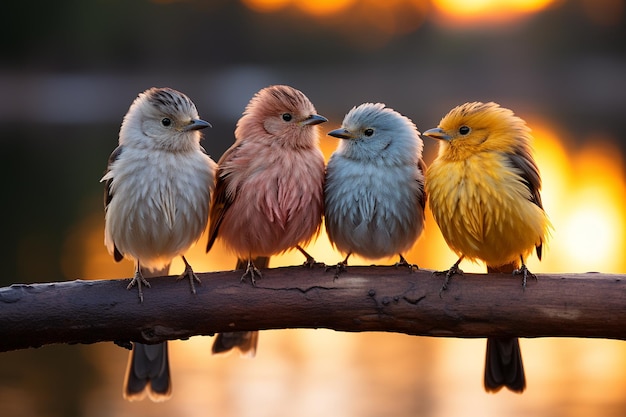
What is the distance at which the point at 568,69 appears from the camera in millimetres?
35594

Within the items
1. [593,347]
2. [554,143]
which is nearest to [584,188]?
[554,143]

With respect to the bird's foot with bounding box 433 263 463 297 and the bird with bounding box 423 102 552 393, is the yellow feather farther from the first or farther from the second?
the bird's foot with bounding box 433 263 463 297

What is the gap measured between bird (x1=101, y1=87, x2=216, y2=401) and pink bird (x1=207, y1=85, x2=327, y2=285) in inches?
5.9

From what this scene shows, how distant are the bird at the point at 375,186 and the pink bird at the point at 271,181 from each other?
129mm

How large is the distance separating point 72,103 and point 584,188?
18901 mm

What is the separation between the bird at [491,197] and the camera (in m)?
4.59

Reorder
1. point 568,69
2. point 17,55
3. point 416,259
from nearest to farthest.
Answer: point 416,259 → point 17,55 → point 568,69

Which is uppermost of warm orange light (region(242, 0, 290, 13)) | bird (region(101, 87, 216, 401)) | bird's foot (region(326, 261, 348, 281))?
warm orange light (region(242, 0, 290, 13))

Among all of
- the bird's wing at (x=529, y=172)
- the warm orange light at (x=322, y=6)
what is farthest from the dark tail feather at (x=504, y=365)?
the warm orange light at (x=322, y=6)

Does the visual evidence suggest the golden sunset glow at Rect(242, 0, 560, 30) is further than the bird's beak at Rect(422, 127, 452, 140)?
Yes

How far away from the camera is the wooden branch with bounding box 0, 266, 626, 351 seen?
4.25 m

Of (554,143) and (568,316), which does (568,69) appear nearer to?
(554,143)

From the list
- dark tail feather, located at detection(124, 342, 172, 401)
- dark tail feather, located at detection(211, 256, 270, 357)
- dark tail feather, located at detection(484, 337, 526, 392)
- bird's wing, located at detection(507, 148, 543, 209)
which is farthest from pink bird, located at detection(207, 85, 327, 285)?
dark tail feather, located at detection(484, 337, 526, 392)

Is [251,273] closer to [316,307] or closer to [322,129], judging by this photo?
[316,307]
